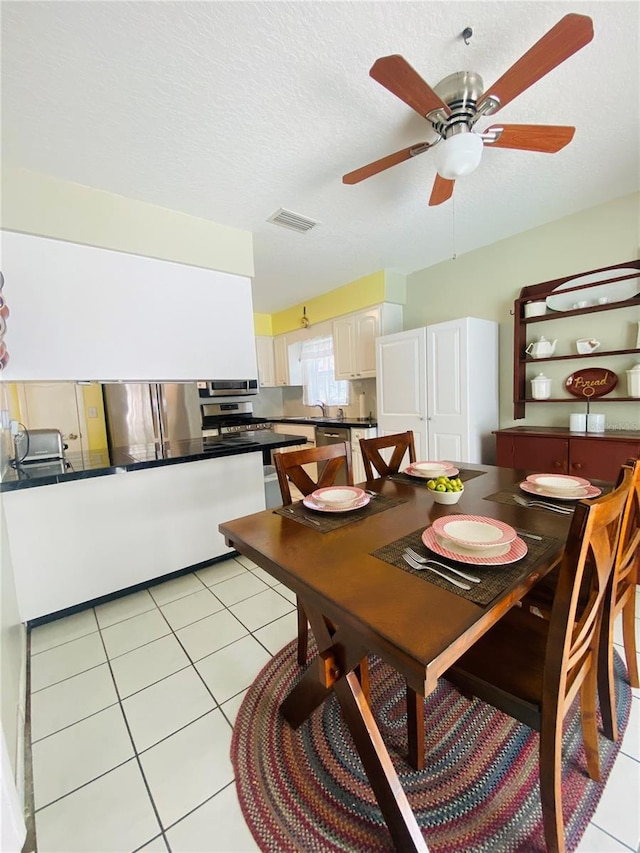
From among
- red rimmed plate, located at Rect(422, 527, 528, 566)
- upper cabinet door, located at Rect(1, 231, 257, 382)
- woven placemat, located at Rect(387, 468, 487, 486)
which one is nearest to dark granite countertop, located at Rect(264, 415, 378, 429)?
upper cabinet door, located at Rect(1, 231, 257, 382)

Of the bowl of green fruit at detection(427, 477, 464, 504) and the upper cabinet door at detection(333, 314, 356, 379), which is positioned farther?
the upper cabinet door at detection(333, 314, 356, 379)

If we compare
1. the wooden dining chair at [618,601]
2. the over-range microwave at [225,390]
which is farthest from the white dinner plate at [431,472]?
the over-range microwave at [225,390]

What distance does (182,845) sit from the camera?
0.97 metres

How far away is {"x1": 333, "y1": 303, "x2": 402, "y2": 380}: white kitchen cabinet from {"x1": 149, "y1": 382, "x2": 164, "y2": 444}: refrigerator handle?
2.24 meters

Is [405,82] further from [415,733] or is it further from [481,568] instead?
[415,733]

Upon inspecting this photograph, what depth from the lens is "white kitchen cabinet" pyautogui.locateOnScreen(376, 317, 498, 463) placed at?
2859 millimetres

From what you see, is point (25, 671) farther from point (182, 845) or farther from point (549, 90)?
point (549, 90)

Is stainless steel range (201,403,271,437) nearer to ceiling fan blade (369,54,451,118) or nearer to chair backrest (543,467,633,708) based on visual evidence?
ceiling fan blade (369,54,451,118)

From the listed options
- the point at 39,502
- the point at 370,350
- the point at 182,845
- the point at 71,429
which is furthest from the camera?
the point at 370,350

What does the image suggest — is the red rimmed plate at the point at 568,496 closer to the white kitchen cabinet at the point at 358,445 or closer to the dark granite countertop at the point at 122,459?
the dark granite countertop at the point at 122,459

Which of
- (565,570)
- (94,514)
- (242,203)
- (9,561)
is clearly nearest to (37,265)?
(242,203)

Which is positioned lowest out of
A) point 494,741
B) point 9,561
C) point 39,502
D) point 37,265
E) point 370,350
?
point 494,741

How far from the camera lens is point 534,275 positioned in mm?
2848

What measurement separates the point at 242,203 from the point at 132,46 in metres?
1.04
